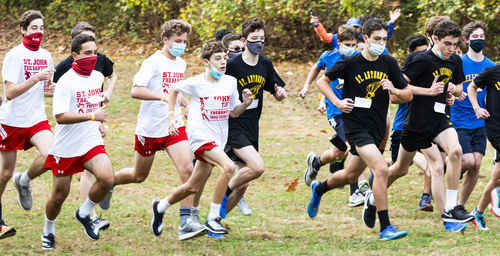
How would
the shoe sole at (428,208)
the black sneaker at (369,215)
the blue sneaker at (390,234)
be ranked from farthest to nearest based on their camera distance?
the shoe sole at (428,208) < the black sneaker at (369,215) < the blue sneaker at (390,234)

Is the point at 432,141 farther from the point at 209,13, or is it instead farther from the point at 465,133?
the point at 209,13

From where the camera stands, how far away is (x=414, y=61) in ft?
24.8

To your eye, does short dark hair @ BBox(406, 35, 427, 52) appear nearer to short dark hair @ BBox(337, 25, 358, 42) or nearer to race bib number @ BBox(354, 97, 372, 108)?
short dark hair @ BBox(337, 25, 358, 42)

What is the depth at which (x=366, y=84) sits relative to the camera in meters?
7.11

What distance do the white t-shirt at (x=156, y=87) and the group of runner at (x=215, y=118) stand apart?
11 mm

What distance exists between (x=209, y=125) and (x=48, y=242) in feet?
6.19

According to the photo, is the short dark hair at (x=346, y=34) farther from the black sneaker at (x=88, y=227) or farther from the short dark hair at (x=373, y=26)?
the black sneaker at (x=88, y=227)

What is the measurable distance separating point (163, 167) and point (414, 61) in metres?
5.25

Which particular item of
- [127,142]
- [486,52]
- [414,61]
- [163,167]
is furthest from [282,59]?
[414,61]

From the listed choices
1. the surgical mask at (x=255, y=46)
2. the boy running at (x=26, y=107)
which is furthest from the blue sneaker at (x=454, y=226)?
the boy running at (x=26, y=107)

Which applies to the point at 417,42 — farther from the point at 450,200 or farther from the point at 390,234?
the point at 390,234

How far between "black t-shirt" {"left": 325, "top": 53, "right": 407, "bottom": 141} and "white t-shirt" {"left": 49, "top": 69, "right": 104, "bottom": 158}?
2356mm

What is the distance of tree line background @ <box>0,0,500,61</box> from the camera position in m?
15.8

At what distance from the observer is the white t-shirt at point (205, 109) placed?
6949mm
